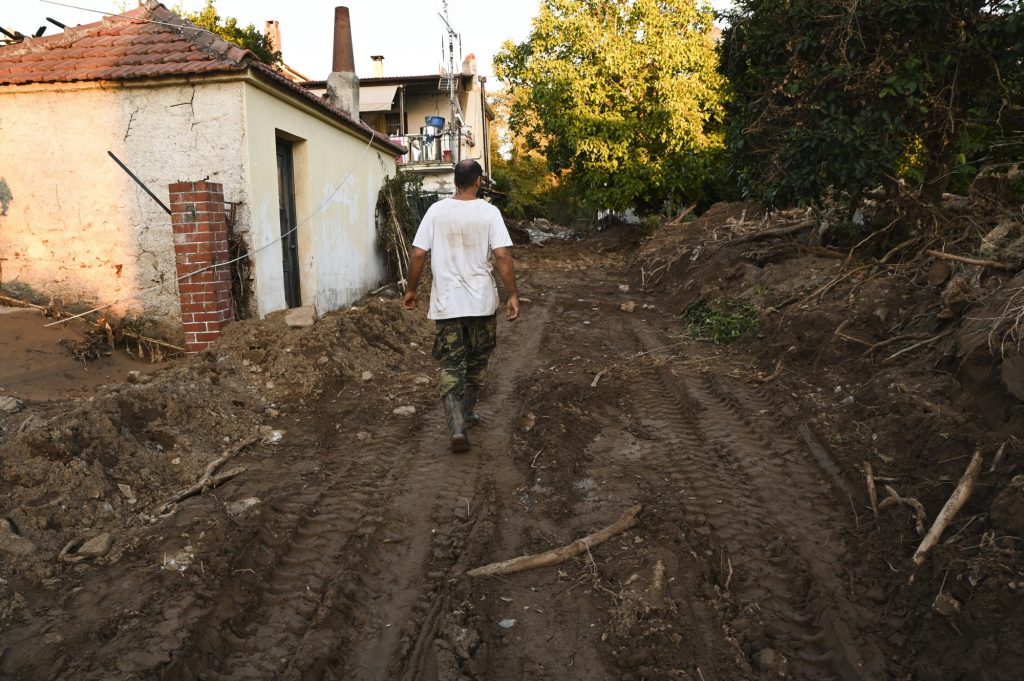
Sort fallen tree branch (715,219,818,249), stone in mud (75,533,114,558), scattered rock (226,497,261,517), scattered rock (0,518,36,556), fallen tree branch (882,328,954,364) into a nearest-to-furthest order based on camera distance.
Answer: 1. scattered rock (0,518,36,556)
2. stone in mud (75,533,114,558)
3. scattered rock (226,497,261,517)
4. fallen tree branch (882,328,954,364)
5. fallen tree branch (715,219,818,249)

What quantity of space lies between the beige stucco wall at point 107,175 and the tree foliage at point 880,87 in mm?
5545

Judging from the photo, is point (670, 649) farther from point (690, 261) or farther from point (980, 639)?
point (690, 261)

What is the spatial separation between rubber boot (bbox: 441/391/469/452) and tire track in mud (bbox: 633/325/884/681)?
1.22 metres

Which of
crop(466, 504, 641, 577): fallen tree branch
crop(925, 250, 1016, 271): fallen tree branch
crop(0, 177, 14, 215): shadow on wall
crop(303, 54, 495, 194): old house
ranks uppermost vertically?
crop(303, 54, 495, 194): old house

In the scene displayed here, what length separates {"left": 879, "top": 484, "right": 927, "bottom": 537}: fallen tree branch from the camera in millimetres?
3342

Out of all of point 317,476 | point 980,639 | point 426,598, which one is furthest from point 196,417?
point 980,639

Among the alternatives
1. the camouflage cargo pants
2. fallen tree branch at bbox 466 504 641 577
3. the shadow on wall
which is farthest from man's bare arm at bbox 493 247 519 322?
the shadow on wall

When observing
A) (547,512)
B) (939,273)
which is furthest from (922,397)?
(547,512)

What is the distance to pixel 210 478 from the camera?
4.36 m

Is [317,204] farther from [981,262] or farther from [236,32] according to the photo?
[236,32]

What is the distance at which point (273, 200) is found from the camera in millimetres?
7957

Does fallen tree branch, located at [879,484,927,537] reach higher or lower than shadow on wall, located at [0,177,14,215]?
lower

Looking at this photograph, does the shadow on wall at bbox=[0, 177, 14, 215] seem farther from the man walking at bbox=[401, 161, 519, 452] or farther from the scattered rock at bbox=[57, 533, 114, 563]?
the scattered rock at bbox=[57, 533, 114, 563]

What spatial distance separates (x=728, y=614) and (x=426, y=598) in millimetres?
1265
